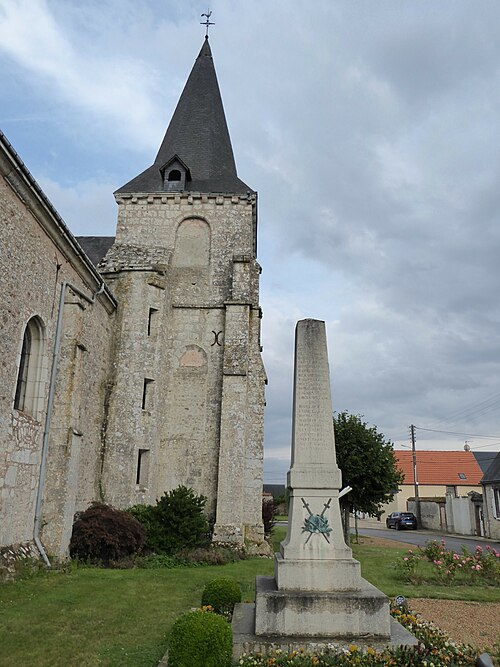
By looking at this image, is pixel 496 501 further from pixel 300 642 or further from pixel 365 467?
pixel 300 642

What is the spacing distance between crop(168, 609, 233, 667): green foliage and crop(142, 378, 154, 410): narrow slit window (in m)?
11.2

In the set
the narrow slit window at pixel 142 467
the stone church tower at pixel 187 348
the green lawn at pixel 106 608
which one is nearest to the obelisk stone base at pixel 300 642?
→ the green lawn at pixel 106 608

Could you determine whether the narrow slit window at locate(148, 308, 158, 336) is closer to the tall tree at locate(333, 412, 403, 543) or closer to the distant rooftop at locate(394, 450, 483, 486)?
the tall tree at locate(333, 412, 403, 543)

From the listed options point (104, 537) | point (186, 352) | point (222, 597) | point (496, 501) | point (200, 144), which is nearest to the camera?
point (222, 597)

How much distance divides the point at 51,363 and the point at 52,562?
416 centimetres

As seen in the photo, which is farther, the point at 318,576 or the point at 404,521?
the point at 404,521

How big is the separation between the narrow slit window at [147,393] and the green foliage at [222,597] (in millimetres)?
9022

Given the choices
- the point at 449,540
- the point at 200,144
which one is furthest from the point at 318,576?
the point at 449,540

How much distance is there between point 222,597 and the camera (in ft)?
22.5

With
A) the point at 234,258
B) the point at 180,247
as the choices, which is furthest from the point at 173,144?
the point at 234,258

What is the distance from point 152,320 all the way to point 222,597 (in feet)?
35.1

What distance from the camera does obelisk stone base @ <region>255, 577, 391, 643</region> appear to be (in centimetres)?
535

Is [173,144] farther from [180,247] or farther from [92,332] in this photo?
[92,332]

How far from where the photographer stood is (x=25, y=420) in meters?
10.6
